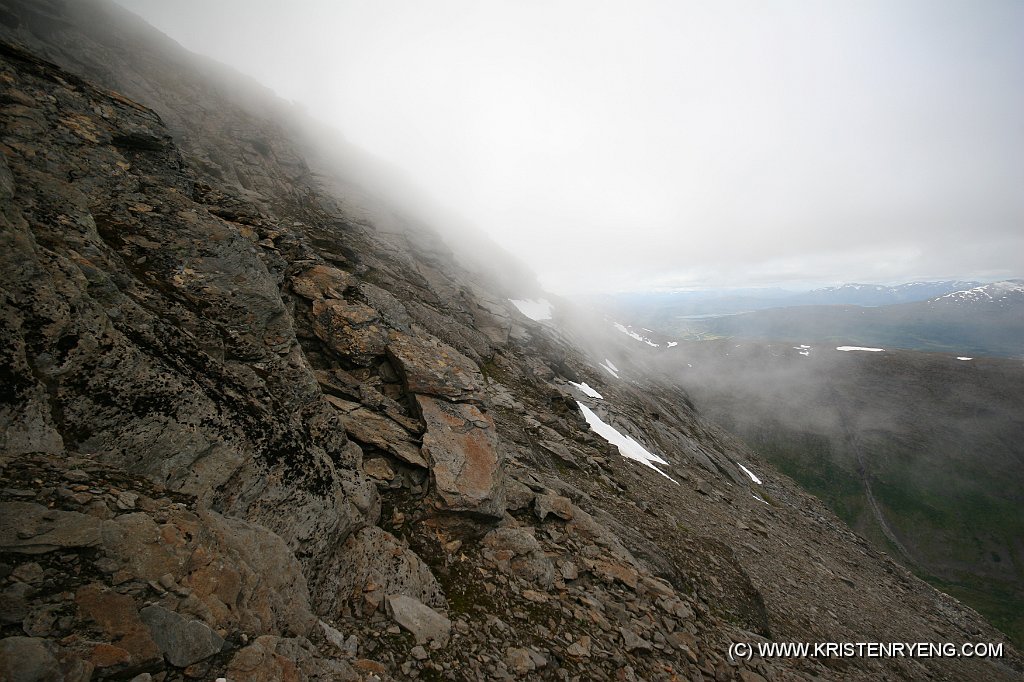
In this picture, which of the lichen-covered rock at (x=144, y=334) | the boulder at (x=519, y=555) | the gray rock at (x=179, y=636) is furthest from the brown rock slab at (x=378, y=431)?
the gray rock at (x=179, y=636)

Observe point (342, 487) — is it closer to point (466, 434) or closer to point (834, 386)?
point (466, 434)

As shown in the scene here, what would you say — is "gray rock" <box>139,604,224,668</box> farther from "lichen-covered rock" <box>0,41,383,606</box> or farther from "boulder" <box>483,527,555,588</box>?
"boulder" <box>483,527,555,588</box>

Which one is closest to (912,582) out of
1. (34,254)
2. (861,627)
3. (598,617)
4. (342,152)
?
(861,627)

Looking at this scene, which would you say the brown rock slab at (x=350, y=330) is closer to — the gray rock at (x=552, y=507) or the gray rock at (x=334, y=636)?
the gray rock at (x=552, y=507)

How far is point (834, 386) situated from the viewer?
13012cm

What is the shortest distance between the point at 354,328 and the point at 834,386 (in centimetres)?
16809

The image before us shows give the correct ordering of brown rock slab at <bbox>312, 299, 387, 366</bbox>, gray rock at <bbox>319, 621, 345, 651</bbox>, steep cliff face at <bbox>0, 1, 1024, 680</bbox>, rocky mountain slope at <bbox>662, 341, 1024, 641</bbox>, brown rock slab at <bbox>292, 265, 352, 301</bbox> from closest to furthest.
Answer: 1. steep cliff face at <bbox>0, 1, 1024, 680</bbox>
2. gray rock at <bbox>319, 621, 345, 651</bbox>
3. brown rock slab at <bbox>312, 299, 387, 366</bbox>
4. brown rock slab at <bbox>292, 265, 352, 301</bbox>
5. rocky mountain slope at <bbox>662, 341, 1024, 641</bbox>

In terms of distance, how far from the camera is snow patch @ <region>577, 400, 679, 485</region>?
25047mm

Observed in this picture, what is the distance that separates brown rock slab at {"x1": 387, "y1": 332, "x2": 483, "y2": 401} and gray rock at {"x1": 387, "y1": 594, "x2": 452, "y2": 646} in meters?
5.81

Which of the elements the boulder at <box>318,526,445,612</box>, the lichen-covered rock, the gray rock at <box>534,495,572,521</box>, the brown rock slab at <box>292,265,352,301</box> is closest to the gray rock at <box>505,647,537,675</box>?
the boulder at <box>318,526,445,612</box>

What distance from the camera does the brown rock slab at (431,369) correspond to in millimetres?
11938

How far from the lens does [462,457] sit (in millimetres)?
10602

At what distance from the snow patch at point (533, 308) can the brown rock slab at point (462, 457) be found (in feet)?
163

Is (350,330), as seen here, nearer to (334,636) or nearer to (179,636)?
(334,636)
